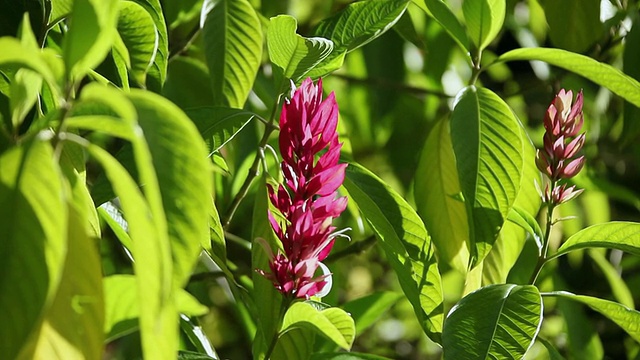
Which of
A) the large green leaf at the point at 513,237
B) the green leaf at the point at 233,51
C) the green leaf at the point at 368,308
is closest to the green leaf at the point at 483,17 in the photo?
the large green leaf at the point at 513,237

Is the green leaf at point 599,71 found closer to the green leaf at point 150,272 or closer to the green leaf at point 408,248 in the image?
the green leaf at point 408,248

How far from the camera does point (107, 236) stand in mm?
1634

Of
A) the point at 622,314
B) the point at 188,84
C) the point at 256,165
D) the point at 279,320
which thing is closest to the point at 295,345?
the point at 279,320

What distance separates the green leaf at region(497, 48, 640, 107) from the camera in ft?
3.15

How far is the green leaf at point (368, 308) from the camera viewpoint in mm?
1331

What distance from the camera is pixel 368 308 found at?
1.33 meters

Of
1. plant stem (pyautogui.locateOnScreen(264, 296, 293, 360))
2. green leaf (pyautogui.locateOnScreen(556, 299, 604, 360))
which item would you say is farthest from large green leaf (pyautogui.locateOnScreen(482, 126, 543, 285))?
green leaf (pyautogui.locateOnScreen(556, 299, 604, 360))

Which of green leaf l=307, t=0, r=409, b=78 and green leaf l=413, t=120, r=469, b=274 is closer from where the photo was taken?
green leaf l=307, t=0, r=409, b=78

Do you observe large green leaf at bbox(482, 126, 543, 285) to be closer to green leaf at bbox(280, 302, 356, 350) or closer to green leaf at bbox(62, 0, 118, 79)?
green leaf at bbox(280, 302, 356, 350)

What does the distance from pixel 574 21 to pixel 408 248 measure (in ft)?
1.71

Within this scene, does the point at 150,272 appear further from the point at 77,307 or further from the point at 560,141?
the point at 560,141

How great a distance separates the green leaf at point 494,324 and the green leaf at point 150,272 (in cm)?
33

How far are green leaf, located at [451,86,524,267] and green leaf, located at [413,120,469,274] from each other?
10cm

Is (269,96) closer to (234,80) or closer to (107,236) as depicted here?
(234,80)
